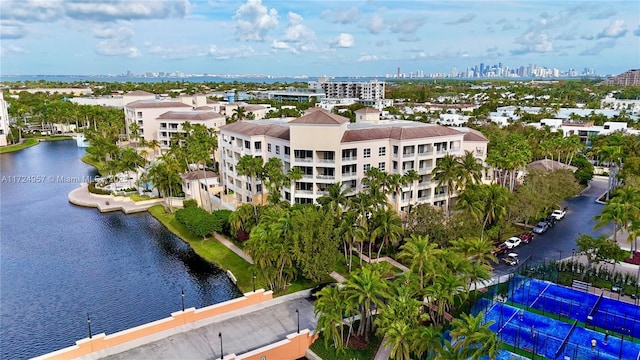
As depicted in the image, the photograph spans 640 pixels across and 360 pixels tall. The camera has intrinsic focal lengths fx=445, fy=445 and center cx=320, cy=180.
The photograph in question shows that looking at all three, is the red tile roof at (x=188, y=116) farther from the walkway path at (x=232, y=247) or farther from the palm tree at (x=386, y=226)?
the palm tree at (x=386, y=226)

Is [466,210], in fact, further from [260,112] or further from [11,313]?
[260,112]

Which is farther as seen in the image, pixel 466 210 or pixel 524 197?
pixel 524 197

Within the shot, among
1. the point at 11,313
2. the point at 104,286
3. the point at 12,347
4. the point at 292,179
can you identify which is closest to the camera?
the point at 12,347

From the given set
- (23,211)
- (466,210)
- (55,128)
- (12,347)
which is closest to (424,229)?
(466,210)

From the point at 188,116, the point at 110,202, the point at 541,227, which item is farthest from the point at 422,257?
the point at 188,116

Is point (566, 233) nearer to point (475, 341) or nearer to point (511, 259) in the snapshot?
→ point (511, 259)
